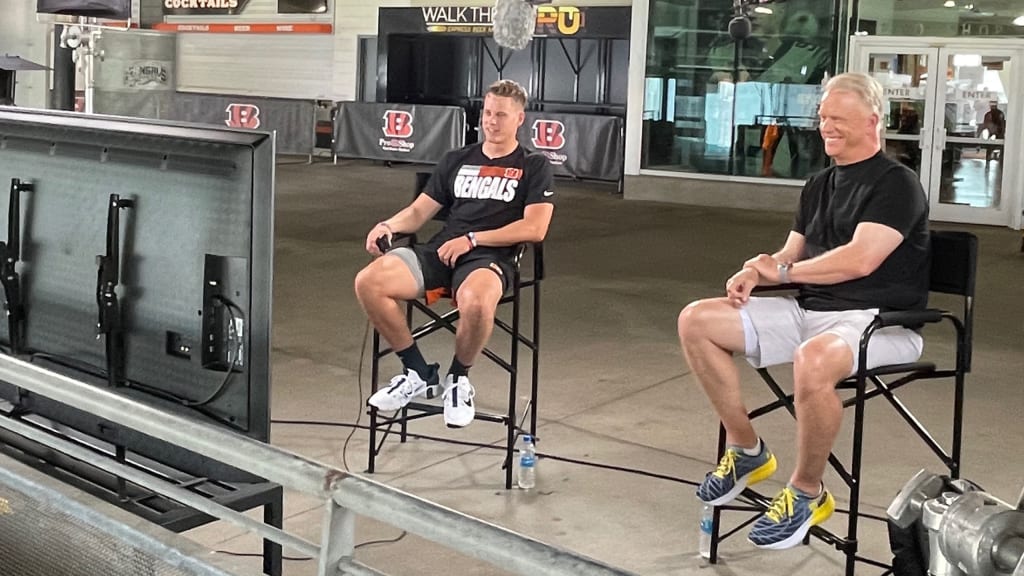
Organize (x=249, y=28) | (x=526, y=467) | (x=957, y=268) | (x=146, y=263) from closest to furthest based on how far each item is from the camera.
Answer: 1. (x=146, y=263)
2. (x=957, y=268)
3. (x=526, y=467)
4. (x=249, y=28)

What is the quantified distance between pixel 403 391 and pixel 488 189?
0.80m

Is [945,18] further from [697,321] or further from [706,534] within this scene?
[706,534]

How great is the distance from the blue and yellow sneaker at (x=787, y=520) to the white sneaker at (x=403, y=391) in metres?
1.41

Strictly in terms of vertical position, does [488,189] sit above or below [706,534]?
above

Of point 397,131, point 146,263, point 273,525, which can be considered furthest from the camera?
point 397,131

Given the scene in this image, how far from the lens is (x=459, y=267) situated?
429cm

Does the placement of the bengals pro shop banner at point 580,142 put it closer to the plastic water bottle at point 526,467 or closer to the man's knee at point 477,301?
the man's knee at point 477,301

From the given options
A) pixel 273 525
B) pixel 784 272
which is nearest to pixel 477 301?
pixel 784 272

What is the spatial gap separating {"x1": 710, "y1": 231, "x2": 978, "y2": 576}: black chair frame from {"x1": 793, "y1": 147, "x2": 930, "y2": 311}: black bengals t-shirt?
7 cm

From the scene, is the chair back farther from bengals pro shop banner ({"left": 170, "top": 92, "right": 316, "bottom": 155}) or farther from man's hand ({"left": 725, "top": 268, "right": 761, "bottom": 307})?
bengals pro shop banner ({"left": 170, "top": 92, "right": 316, "bottom": 155})

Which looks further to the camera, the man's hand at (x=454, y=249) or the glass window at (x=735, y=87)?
the glass window at (x=735, y=87)

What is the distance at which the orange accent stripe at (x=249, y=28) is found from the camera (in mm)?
19547

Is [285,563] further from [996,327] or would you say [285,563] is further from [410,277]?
[996,327]

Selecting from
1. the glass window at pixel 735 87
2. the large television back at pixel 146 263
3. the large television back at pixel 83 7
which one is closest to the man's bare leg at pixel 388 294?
the large television back at pixel 146 263
